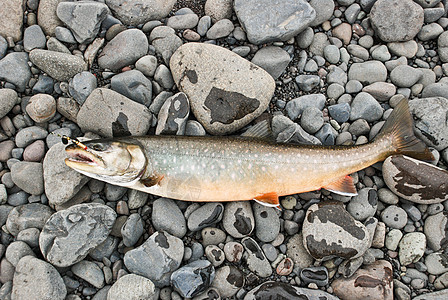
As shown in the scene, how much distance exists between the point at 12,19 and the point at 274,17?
424cm

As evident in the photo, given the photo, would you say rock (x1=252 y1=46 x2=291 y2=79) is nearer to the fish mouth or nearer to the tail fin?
the tail fin

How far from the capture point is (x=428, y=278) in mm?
4781

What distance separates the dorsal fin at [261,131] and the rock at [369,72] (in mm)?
1950

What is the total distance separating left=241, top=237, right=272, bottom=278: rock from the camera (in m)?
4.61

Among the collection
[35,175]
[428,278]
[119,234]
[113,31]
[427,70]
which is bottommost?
[428,278]

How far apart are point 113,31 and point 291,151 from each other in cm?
348

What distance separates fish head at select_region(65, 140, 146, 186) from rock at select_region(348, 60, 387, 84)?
12.3 feet

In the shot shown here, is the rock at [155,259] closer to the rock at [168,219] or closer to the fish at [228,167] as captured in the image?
the rock at [168,219]

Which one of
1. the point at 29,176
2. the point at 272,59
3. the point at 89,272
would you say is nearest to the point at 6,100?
the point at 29,176

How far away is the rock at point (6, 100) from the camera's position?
4848mm

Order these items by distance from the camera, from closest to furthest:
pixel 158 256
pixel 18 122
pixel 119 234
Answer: pixel 158 256, pixel 119 234, pixel 18 122

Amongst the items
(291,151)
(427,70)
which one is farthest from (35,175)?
(427,70)

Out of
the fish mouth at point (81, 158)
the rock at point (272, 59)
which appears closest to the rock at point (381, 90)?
the rock at point (272, 59)

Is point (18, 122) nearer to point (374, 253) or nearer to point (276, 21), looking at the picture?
point (276, 21)
